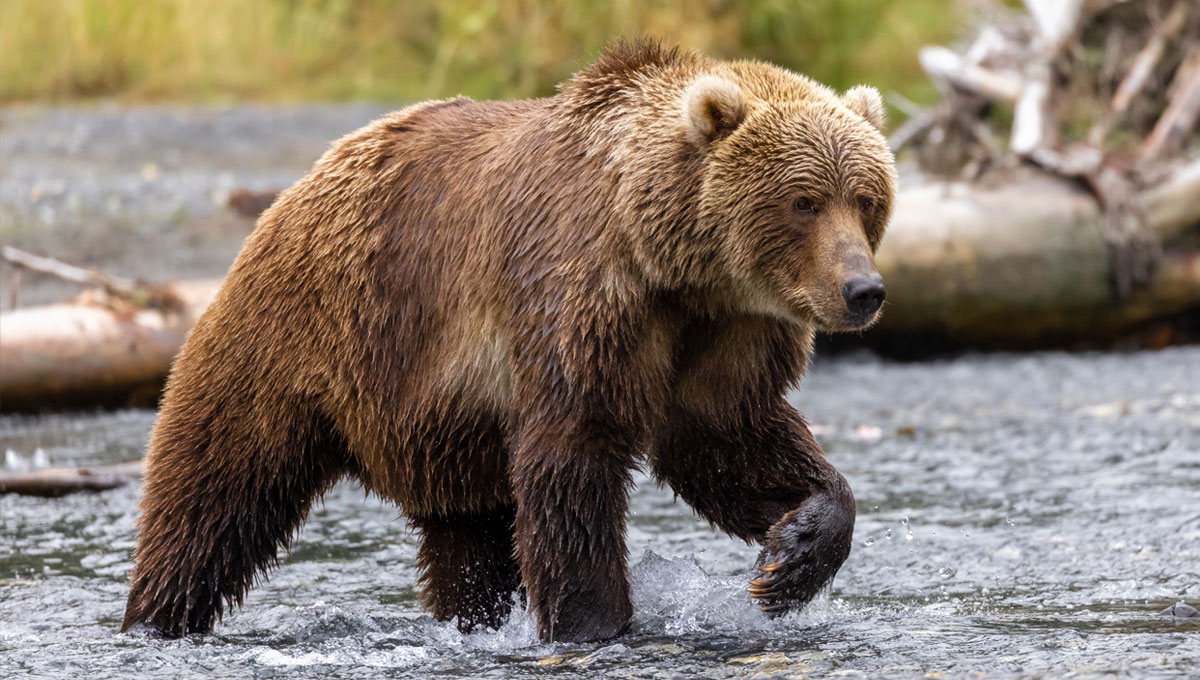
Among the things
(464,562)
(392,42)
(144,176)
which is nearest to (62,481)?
(464,562)

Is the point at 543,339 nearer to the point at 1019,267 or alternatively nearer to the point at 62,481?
the point at 62,481

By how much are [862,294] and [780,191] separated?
0.44m

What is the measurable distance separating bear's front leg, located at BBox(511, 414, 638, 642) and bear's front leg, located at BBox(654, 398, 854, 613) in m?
0.35

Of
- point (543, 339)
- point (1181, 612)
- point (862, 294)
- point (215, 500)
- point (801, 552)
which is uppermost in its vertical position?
point (862, 294)

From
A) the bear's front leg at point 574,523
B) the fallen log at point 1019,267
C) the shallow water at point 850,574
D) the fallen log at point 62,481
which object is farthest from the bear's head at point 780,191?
the fallen log at point 1019,267

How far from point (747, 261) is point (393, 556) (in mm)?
2856

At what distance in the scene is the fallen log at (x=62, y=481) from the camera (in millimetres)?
7582

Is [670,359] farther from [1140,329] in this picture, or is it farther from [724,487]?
[1140,329]

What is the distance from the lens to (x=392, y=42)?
71.9 feet

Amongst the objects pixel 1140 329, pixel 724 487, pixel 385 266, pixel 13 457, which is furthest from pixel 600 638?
pixel 1140 329

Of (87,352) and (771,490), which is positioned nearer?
(771,490)

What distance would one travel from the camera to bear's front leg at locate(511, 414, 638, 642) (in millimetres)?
4676

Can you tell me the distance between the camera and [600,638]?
486 centimetres

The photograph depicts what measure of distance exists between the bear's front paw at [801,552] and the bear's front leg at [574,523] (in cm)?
46
